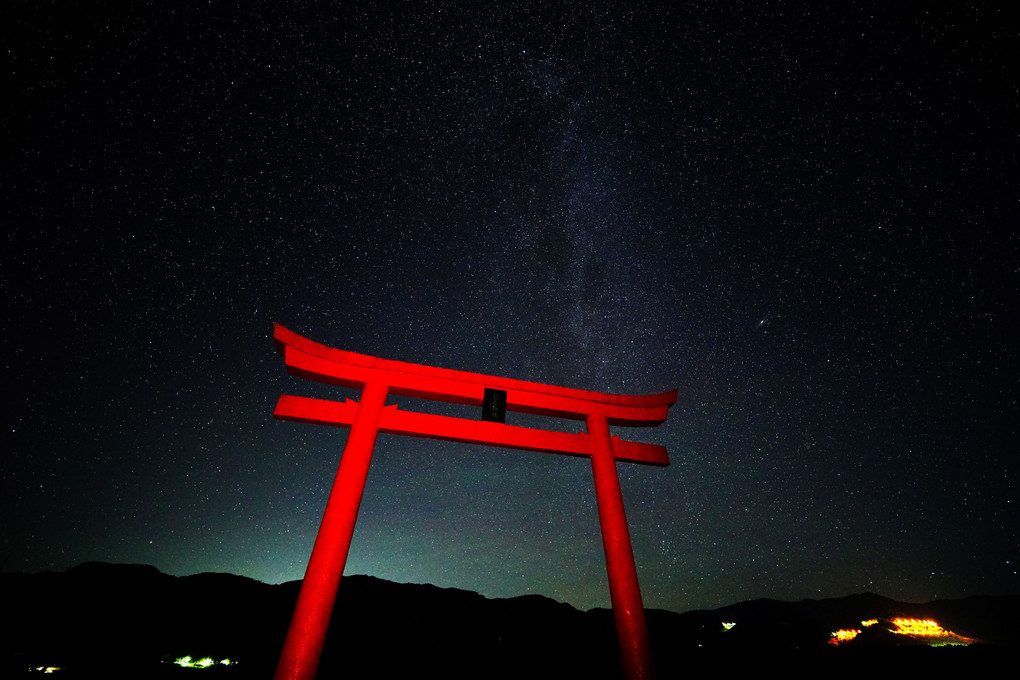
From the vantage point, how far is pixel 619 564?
5188mm

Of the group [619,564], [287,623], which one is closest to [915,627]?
[619,564]

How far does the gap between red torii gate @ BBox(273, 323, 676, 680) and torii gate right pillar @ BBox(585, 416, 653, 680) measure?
0.04 feet

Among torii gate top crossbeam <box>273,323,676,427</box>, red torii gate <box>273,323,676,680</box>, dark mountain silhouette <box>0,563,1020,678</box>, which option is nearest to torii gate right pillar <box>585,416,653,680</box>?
red torii gate <box>273,323,676,680</box>

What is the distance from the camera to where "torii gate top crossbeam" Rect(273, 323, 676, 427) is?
17.9 feet

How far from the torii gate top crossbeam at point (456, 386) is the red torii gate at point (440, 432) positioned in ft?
0.05

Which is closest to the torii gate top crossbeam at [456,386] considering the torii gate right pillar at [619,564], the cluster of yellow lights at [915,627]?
the torii gate right pillar at [619,564]

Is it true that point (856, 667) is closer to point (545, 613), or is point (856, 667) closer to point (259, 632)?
point (259, 632)

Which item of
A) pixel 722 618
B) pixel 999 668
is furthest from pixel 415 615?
pixel 722 618

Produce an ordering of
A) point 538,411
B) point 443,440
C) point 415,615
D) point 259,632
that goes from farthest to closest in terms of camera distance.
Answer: point 415,615, point 259,632, point 538,411, point 443,440

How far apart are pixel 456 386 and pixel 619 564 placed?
320 cm

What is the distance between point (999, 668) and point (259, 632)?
27311 millimetres

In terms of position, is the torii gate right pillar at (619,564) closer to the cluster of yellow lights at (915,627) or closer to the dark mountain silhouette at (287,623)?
the dark mountain silhouette at (287,623)

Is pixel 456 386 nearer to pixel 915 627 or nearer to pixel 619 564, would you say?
pixel 619 564

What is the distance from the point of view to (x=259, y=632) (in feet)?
68.7
